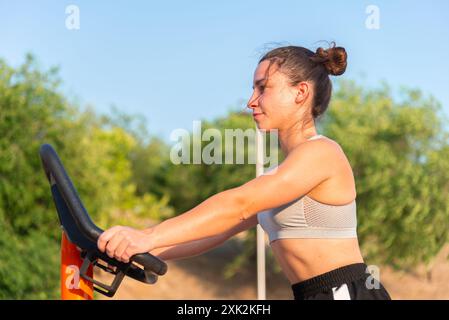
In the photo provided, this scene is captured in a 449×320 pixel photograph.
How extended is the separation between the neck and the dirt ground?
10.1 m

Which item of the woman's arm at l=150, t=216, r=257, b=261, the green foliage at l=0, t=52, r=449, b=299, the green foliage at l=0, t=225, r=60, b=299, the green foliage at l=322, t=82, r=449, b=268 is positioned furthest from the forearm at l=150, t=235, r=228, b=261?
the green foliage at l=322, t=82, r=449, b=268

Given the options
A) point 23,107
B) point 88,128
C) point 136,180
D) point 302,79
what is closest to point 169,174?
→ point 136,180

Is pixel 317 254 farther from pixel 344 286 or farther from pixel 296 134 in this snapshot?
pixel 296 134

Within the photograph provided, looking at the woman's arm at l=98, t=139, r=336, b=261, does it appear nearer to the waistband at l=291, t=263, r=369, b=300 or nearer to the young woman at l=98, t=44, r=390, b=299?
the young woman at l=98, t=44, r=390, b=299

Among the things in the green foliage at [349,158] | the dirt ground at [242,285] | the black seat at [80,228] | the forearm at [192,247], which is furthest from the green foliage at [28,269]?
the black seat at [80,228]

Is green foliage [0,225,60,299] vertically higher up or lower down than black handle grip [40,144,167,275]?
lower down

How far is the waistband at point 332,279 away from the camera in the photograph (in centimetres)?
193

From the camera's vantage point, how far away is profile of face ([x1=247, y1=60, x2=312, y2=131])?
1.99 metres

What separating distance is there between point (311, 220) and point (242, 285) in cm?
1131

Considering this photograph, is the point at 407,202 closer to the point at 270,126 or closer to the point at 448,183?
the point at 448,183

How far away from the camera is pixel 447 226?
11.1 m

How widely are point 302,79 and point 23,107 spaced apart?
844 cm

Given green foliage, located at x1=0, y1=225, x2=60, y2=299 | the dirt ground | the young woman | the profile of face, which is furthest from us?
the dirt ground

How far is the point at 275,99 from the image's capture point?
199 centimetres
